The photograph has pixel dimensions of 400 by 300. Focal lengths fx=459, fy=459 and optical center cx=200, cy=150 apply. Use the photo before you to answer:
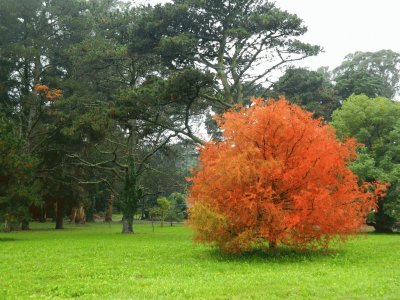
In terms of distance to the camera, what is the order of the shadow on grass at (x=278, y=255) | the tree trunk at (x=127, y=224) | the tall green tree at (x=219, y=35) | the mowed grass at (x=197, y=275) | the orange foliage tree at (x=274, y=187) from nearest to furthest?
the mowed grass at (x=197, y=275) → the orange foliage tree at (x=274, y=187) → the shadow on grass at (x=278, y=255) → the tall green tree at (x=219, y=35) → the tree trunk at (x=127, y=224)

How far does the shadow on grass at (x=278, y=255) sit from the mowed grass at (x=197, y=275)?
37mm

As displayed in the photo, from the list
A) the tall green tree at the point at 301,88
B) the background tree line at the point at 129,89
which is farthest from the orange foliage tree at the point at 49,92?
the tall green tree at the point at 301,88

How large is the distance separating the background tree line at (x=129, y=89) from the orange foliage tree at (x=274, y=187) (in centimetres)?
823

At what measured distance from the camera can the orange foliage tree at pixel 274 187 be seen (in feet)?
52.6

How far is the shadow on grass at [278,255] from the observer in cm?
1650

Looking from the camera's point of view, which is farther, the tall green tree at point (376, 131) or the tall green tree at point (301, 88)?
the tall green tree at point (376, 131)

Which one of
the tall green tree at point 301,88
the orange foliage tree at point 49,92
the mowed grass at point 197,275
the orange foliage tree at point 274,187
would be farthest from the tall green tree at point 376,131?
the orange foliage tree at point 49,92

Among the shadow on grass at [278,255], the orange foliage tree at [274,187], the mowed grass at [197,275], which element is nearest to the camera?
the mowed grass at [197,275]

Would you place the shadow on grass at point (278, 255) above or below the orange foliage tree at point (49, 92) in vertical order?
below

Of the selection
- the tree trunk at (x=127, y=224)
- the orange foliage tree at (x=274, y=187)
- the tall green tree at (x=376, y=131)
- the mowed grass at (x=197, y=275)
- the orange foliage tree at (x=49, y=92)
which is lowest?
the mowed grass at (x=197, y=275)

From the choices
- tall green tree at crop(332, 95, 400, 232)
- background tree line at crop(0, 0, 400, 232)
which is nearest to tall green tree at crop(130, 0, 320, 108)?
background tree line at crop(0, 0, 400, 232)

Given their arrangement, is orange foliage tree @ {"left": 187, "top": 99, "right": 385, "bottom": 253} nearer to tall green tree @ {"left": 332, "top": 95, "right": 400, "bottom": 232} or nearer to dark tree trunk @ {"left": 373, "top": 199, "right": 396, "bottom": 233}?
tall green tree @ {"left": 332, "top": 95, "right": 400, "bottom": 232}

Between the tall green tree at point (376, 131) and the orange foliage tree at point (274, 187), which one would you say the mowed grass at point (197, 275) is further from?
the tall green tree at point (376, 131)

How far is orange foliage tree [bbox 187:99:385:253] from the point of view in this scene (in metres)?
16.0
